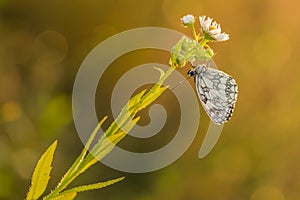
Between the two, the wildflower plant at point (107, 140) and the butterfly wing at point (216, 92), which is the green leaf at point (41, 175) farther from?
the butterfly wing at point (216, 92)

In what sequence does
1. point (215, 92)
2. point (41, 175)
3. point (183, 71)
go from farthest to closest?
point (183, 71)
point (215, 92)
point (41, 175)

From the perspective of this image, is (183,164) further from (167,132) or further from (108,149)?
(108,149)

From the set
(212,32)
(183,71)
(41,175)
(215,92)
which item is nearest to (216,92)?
(215,92)

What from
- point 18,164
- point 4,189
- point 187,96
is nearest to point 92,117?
point 187,96

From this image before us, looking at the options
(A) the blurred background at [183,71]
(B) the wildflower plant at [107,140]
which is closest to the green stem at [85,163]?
(B) the wildflower plant at [107,140]

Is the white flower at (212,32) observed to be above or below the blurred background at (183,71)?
below

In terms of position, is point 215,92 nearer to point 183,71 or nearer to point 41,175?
point 41,175
